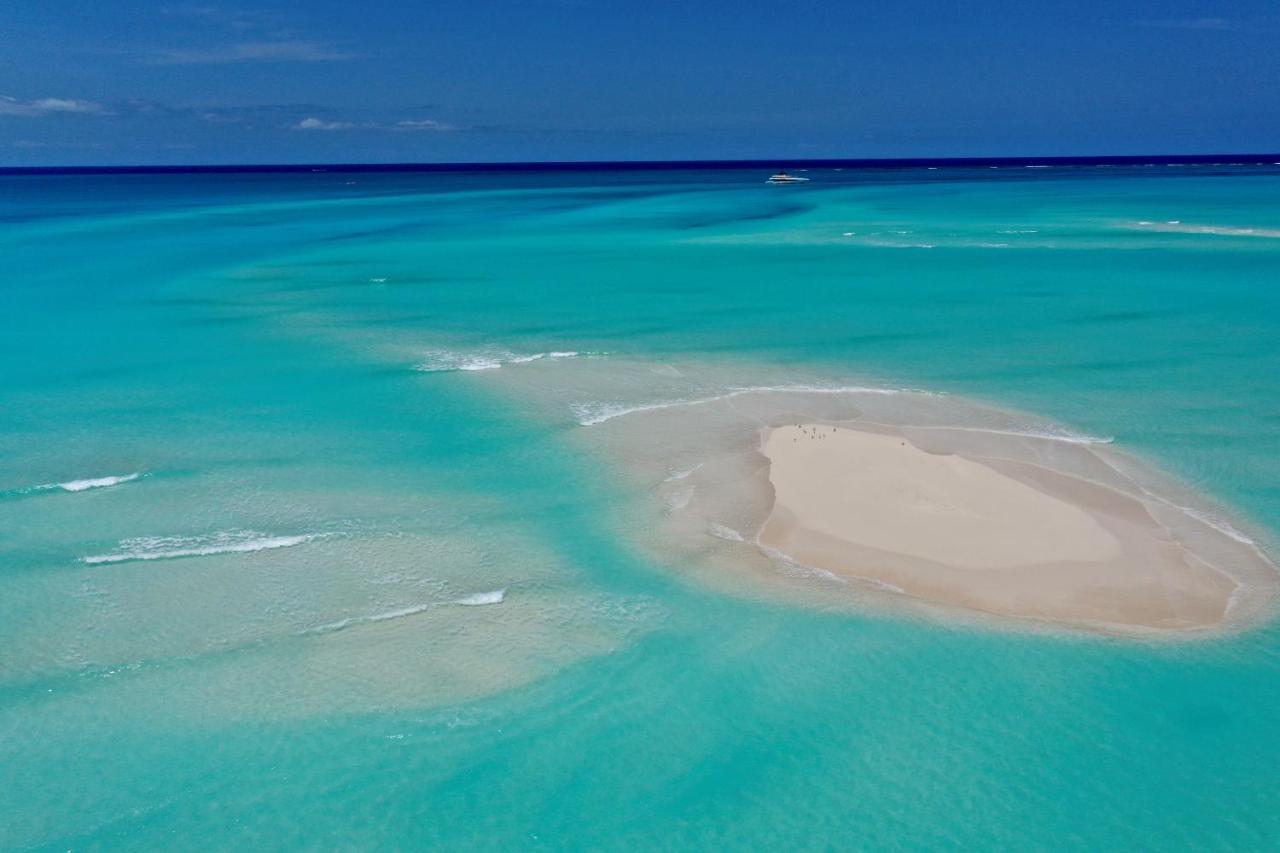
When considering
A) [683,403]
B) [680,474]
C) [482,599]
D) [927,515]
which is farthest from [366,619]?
[683,403]

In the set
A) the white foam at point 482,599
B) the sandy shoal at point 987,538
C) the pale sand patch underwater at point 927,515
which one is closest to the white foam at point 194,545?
the white foam at point 482,599

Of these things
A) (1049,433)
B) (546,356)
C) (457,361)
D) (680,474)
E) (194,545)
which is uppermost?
(546,356)

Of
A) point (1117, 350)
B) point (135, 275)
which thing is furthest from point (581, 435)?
point (135, 275)

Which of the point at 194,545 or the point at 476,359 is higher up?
the point at 476,359

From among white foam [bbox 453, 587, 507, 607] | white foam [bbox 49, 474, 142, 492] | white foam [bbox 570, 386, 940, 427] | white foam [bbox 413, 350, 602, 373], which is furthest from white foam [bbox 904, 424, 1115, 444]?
white foam [bbox 49, 474, 142, 492]

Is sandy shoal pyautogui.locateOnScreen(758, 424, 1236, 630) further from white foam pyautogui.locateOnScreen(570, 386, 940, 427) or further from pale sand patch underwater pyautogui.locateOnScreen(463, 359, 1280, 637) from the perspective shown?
white foam pyautogui.locateOnScreen(570, 386, 940, 427)

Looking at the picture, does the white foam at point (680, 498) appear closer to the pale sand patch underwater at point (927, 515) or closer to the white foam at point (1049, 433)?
the pale sand patch underwater at point (927, 515)

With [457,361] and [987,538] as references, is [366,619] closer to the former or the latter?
[987,538]
